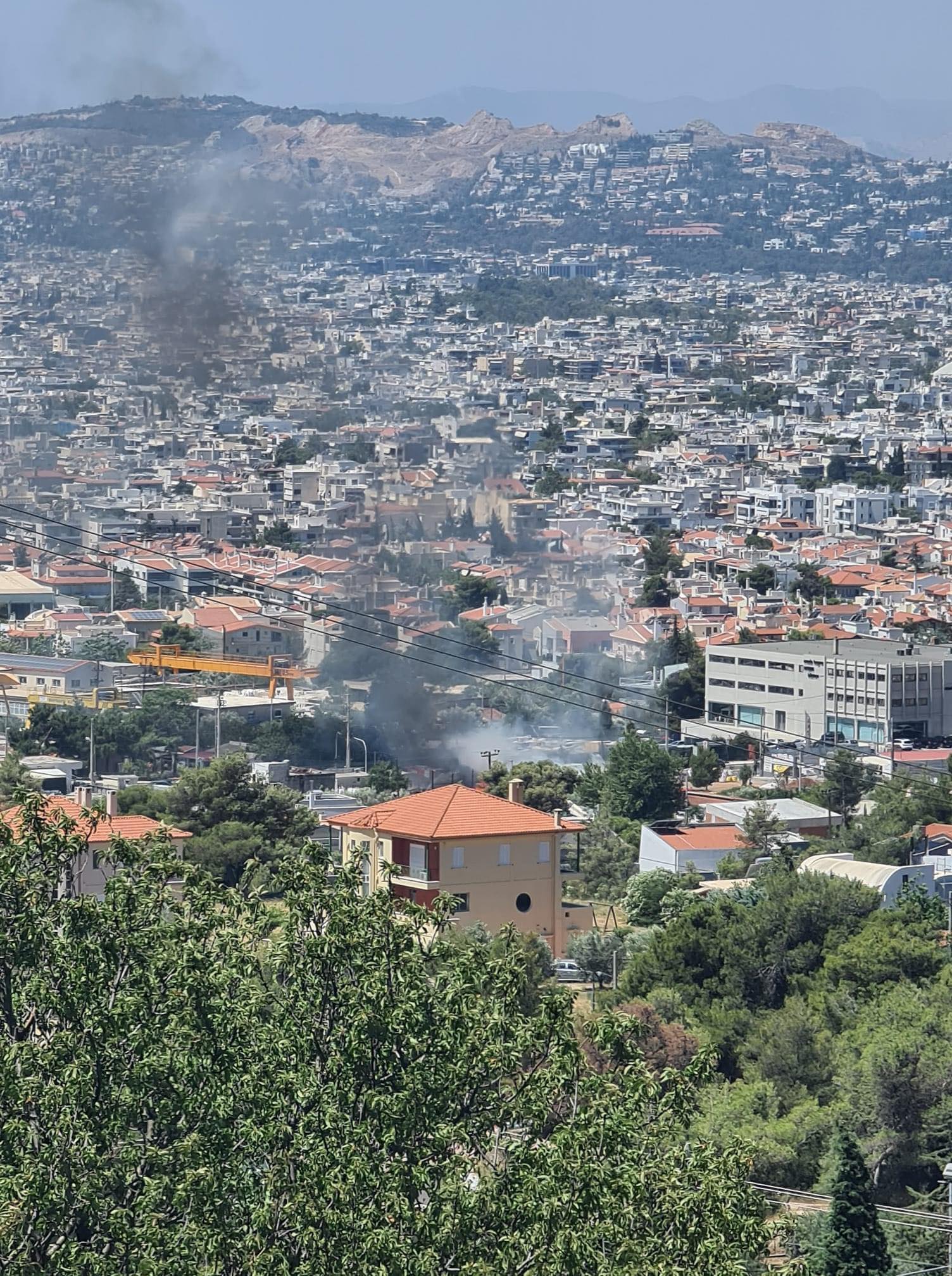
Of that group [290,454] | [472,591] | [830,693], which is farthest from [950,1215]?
[290,454]

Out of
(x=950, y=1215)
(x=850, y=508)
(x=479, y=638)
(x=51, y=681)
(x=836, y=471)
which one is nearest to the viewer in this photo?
(x=950, y=1215)

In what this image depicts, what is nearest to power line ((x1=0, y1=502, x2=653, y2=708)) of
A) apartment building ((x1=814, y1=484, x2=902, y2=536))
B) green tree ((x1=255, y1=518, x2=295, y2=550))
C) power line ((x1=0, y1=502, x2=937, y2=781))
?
power line ((x1=0, y1=502, x2=937, y2=781))

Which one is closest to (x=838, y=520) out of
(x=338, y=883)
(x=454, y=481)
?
(x=454, y=481)

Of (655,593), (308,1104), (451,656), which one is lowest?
(655,593)

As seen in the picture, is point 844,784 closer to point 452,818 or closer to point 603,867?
point 603,867

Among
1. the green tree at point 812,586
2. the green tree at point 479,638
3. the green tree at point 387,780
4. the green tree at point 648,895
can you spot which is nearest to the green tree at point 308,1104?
the green tree at point 648,895

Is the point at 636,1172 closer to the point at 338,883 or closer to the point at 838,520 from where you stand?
the point at 338,883
